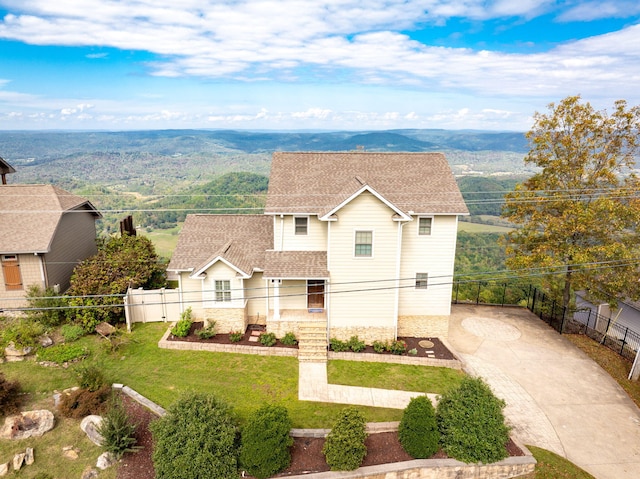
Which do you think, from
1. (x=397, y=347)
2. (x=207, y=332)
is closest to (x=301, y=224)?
(x=207, y=332)

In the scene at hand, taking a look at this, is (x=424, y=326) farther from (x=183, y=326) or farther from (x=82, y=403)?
(x=82, y=403)

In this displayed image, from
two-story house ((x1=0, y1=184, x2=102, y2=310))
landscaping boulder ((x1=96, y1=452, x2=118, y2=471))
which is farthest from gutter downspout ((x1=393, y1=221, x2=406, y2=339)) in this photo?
two-story house ((x1=0, y1=184, x2=102, y2=310))

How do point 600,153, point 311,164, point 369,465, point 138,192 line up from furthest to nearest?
1. point 138,192
2. point 311,164
3. point 600,153
4. point 369,465

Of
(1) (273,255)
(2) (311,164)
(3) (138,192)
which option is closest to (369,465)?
(1) (273,255)

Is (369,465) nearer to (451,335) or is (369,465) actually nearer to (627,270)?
(451,335)

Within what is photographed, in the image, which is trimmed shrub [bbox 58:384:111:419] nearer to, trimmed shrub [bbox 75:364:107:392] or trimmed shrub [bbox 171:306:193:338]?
trimmed shrub [bbox 75:364:107:392]

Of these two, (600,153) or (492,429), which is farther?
(600,153)

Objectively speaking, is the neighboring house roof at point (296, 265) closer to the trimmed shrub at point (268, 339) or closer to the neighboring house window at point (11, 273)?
the trimmed shrub at point (268, 339)
